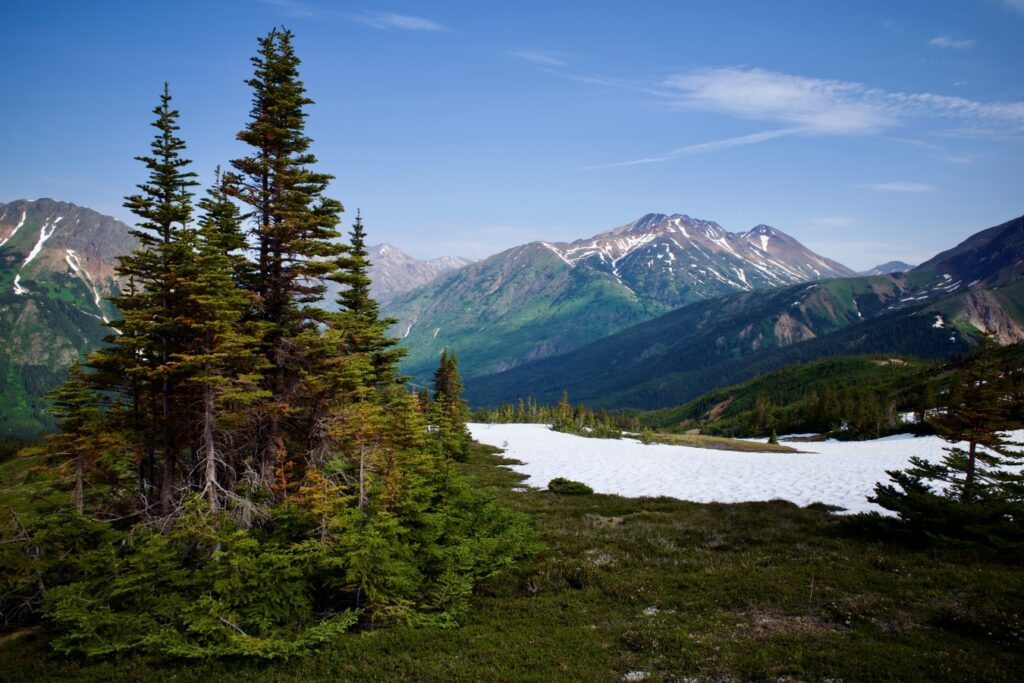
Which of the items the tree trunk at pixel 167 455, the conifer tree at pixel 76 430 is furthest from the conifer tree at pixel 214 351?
the conifer tree at pixel 76 430

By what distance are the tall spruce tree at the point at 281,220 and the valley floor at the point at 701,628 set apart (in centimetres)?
865

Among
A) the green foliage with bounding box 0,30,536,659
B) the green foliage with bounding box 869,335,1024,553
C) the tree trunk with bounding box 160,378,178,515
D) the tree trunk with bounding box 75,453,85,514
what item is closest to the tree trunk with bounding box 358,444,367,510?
the green foliage with bounding box 0,30,536,659

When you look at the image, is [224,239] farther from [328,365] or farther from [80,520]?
[80,520]

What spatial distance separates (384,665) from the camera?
442 inches

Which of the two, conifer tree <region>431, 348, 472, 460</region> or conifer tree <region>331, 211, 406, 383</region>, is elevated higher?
conifer tree <region>331, 211, 406, 383</region>

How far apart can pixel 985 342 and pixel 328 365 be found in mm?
25136

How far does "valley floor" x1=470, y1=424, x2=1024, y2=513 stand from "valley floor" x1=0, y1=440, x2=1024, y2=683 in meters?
9.45

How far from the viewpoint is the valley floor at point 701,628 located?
10508mm

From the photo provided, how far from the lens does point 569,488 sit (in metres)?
30.1

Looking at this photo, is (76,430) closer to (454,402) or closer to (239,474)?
(239,474)

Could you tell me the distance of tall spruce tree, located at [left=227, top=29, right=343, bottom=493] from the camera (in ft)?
60.5

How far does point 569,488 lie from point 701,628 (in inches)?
706

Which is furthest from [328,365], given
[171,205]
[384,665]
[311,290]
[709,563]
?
[709,563]

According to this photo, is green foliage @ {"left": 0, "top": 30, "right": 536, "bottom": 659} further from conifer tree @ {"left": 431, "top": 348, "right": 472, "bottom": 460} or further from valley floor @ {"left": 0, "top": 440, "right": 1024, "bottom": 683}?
conifer tree @ {"left": 431, "top": 348, "right": 472, "bottom": 460}
